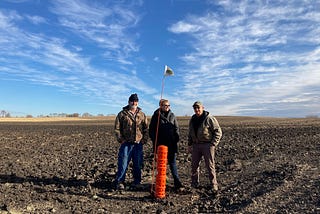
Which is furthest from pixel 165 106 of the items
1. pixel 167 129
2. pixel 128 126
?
pixel 128 126

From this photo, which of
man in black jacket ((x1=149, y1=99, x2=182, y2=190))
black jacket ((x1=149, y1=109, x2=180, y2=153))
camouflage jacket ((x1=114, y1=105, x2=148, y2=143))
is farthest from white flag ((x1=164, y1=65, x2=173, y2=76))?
camouflage jacket ((x1=114, y1=105, x2=148, y2=143))

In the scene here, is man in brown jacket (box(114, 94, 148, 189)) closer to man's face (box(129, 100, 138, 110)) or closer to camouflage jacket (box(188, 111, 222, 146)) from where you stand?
man's face (box(129, 100, 138, 110))

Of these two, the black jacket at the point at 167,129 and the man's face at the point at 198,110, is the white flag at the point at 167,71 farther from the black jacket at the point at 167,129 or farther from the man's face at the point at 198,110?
the man's face at the point at 198,110

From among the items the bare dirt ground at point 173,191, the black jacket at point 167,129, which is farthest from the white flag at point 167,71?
the bare dirt ground at point 173,191

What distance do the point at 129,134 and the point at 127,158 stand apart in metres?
0.58

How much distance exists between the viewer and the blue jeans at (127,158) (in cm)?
809

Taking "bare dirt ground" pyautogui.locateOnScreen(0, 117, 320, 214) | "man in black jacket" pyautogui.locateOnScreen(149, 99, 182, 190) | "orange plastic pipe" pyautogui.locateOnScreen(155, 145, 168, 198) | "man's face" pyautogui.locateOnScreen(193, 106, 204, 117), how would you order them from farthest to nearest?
"man in black jacket" pyautogui.locateOnScreen(149, 99, 182, 190) < "man's face" pyautogui.locateOnScreen(193, 106, 204, 117) < "orange plastic pipe" pyautogui.locateOnScreen(155, 145, 168, 198) < "bare dirt ground" pyautogui.locateOnScreen(0, 117, 320, 214)

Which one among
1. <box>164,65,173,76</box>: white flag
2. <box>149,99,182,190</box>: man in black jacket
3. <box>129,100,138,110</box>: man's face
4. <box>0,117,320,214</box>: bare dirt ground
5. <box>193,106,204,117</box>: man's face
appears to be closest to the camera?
<box>0,117,320,214</box>: bare dirt ground

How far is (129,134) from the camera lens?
8.09m

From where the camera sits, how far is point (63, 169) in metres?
10.9

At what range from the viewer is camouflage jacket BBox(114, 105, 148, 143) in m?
8.05

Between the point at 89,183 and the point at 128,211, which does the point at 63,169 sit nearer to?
the point at 89,183

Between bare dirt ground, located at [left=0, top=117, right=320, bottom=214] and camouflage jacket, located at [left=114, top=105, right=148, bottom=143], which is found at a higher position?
camouflage jacket, located at [left=114, top=105, right=148, bottom=143]

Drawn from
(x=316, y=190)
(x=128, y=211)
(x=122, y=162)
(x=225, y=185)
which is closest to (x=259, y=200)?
(x=316, y=190)
